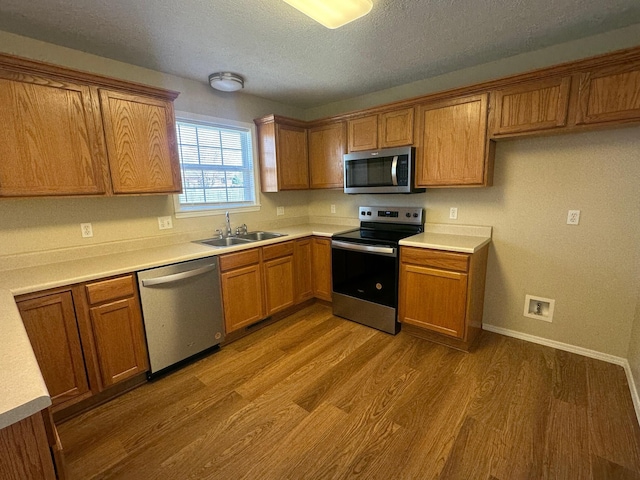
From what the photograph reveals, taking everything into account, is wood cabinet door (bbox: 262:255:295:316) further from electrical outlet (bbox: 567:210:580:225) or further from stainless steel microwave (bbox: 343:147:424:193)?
electrical outlet (bbox: 567:210:580:225)

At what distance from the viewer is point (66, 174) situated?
6.41 feet

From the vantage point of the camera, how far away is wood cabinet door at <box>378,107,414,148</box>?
278 cm

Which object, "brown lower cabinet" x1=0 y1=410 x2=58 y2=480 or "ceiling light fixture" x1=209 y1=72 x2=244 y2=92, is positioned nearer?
"brown lower cabinet" x1=0 y1=410 x2=58 y2=480

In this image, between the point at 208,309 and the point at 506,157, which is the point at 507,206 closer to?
the point at 506,157

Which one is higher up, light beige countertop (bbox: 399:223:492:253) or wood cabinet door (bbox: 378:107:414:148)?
wood cabinet door (bbox: 378:107:414:148)

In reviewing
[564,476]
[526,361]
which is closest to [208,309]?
[564,476]

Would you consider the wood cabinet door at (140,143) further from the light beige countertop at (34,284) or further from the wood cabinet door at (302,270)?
the wood cabinet door at (302,270)

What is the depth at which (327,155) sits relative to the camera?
3457 millimetres

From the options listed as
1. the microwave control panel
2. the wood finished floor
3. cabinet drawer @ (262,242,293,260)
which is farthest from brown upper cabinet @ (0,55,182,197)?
the microwave control panel

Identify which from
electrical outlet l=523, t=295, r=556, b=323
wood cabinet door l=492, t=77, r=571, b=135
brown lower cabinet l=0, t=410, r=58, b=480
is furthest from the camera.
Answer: electrical outlet l=523, t=295, r=556, b=323

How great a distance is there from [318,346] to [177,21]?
257cm

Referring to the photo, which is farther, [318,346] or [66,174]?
[318,346]

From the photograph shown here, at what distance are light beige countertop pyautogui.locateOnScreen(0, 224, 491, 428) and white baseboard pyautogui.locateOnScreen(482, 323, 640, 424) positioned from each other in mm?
871

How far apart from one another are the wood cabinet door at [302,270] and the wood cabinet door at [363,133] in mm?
1133
